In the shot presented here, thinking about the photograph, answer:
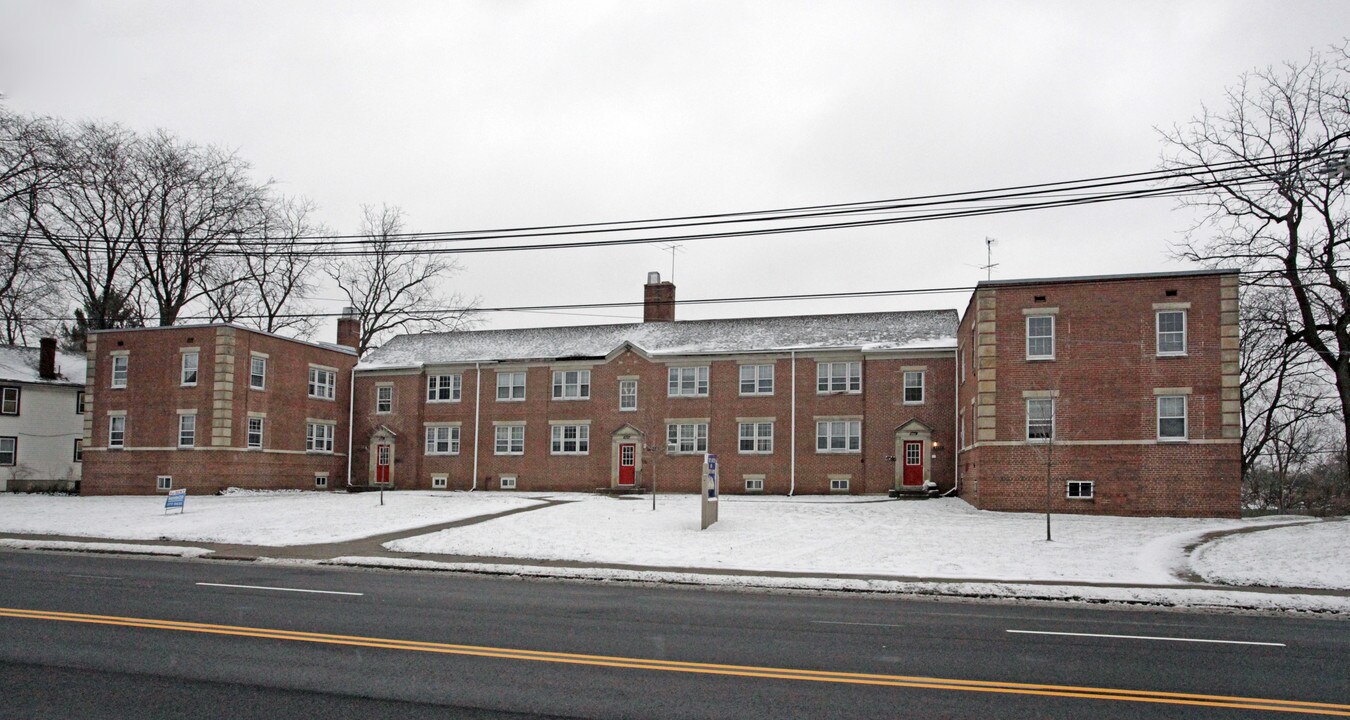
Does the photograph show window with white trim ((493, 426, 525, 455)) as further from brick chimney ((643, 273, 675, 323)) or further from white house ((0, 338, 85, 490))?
white house ((0, 338, 85, 490))

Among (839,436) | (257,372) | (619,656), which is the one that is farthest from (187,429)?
(619,656)

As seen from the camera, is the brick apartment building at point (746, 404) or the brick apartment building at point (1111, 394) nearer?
the brick apartment building at point (1111, 394)

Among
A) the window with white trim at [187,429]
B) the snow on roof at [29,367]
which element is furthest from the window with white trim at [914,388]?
the snow on roof at [29,367]

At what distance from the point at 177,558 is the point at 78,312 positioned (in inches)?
1632

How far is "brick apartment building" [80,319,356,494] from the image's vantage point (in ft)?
136

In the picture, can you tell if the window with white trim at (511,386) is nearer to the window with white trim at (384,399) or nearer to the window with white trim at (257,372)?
the window with white trim at (384,399)

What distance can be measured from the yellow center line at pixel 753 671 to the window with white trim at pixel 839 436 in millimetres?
32346

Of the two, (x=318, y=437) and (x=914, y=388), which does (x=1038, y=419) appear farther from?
(x=318, y=437)

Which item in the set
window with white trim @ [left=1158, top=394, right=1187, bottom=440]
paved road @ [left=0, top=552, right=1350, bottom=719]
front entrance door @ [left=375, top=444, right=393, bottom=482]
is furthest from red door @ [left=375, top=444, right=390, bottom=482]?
window with white trim @ [left=1158, top=394, right=1187, bottom=440]

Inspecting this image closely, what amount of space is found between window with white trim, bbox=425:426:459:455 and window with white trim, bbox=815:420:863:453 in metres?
18.4

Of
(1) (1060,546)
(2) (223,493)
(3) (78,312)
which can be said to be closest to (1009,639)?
(1) (1060,546)

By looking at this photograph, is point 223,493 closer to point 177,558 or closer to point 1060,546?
point 177,558

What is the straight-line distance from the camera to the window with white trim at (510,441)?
46969 mm

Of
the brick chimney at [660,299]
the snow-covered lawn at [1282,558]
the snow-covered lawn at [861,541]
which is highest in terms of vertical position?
the brick chimney at [660,299]
